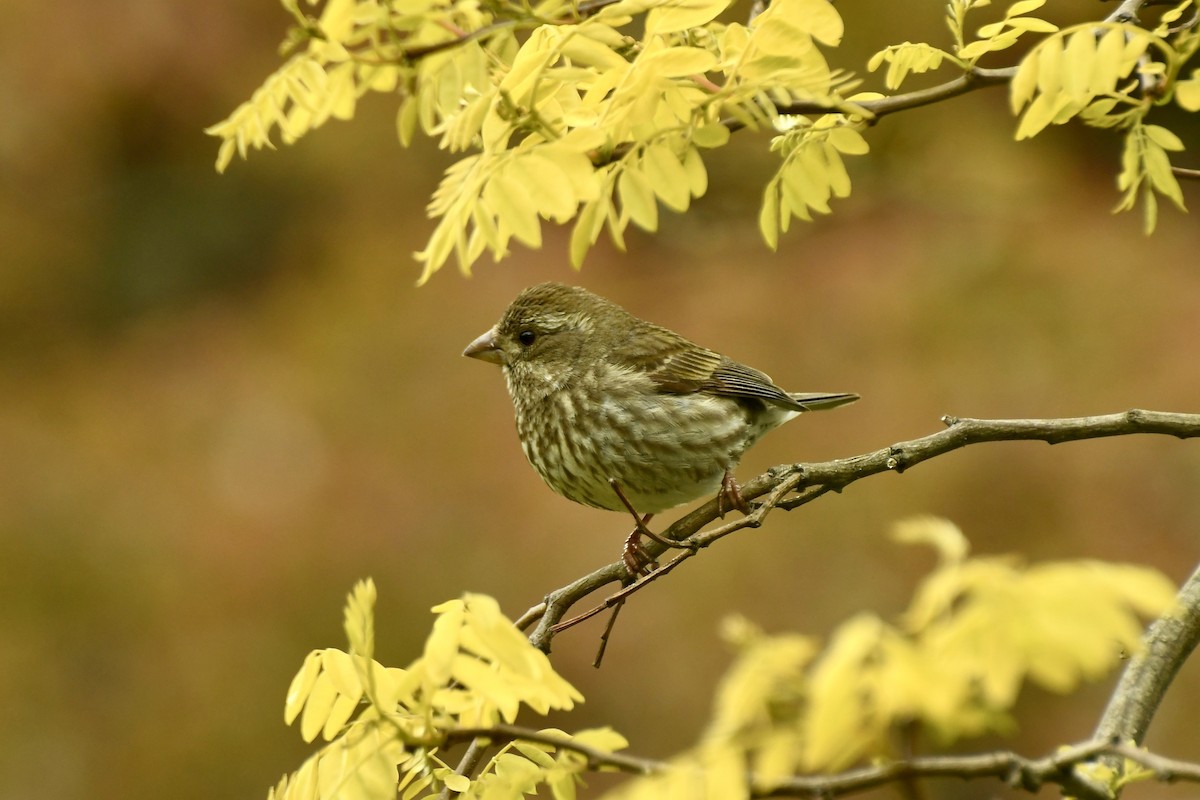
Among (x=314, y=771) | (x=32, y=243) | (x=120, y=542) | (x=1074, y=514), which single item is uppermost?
(x=32, y=243)

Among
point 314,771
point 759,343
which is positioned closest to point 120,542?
point 759,343

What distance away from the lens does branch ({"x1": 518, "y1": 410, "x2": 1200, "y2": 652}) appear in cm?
321

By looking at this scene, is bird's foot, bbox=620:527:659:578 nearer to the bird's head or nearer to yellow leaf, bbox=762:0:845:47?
the bird's head

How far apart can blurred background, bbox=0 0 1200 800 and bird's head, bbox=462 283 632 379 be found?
14.3ft

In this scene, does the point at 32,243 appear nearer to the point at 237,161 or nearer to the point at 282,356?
the point at 237,161

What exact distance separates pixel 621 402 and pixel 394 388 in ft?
21.7

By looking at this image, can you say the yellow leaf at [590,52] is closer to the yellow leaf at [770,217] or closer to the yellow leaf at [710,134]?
the yellow leaf at [710,134]

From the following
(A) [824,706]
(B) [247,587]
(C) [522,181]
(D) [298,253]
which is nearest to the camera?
(A) [824,706]

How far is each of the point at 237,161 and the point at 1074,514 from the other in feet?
28.4

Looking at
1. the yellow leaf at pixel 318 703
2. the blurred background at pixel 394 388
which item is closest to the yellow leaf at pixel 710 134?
the yellow leaf at pixel 318 703

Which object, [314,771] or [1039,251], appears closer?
[314,771]

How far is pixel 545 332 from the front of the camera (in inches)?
214

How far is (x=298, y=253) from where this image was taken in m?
12.9

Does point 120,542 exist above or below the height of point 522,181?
below
